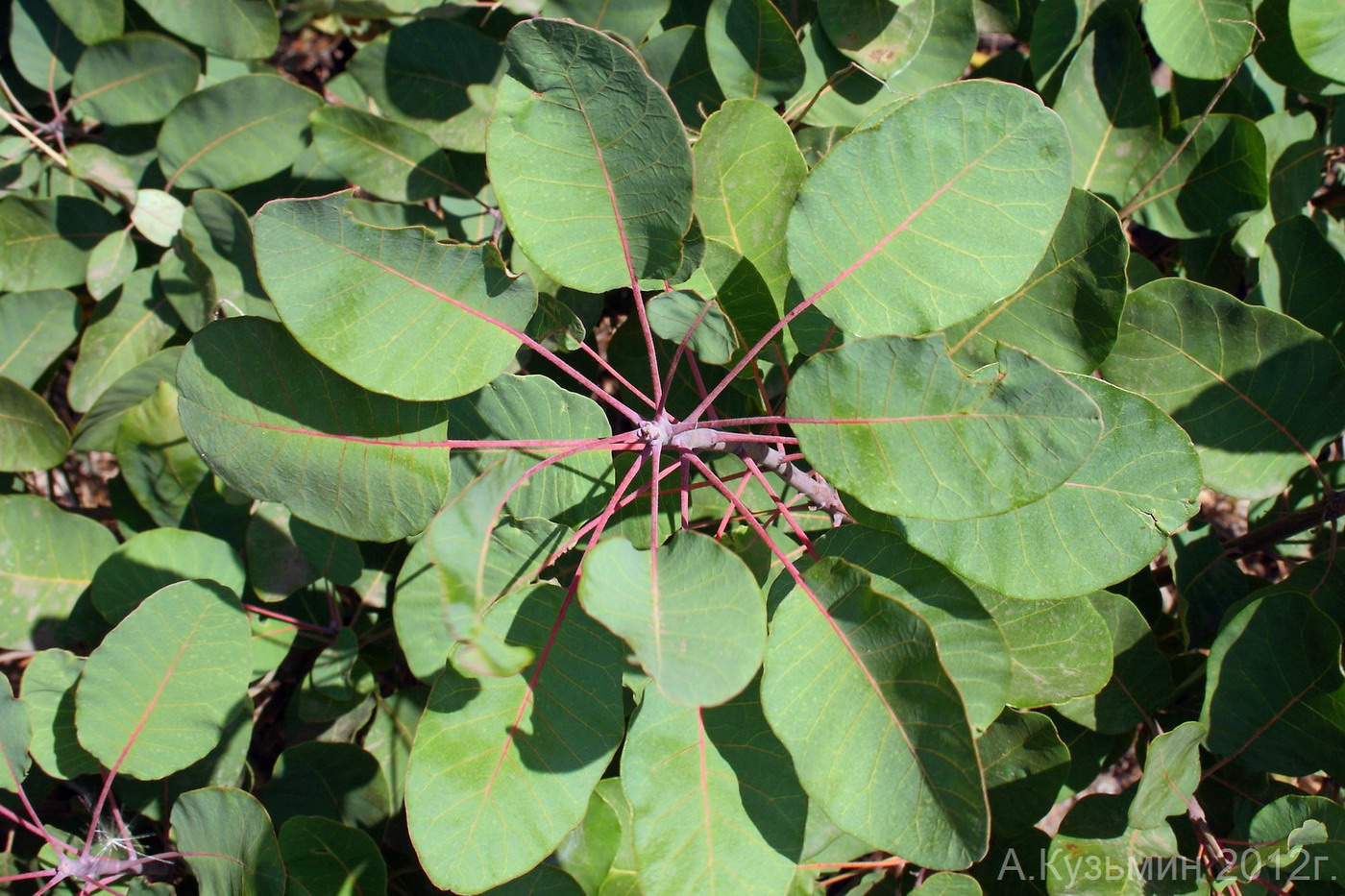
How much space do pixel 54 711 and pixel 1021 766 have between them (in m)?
1.49

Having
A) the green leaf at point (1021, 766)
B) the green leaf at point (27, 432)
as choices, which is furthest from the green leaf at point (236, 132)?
the green leaf at point (1021, 766)

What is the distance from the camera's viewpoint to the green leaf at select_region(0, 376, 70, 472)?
4.95 feet

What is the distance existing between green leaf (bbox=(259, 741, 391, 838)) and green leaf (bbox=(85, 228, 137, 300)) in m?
0.95

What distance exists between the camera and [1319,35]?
4.55 ft

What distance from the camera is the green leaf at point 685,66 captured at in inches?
58.4

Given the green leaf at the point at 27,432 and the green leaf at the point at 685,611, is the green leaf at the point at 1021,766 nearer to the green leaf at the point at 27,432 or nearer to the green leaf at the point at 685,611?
the green leaf at the point at 685,611

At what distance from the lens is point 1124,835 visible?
136cm

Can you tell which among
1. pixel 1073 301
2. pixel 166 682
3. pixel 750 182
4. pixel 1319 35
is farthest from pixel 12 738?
pixel 1319 35

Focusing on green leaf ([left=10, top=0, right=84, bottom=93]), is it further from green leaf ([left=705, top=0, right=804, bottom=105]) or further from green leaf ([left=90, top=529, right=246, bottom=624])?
green leaf ([left=705, top=0, right=804, bottom=105])

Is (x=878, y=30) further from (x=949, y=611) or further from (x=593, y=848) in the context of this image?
(x=593, y=848)

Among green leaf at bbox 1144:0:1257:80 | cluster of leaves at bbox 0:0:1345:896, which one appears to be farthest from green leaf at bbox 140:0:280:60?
green leaf at bbox 1144:0:1257:80

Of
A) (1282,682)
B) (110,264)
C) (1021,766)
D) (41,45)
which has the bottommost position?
(1021,766)

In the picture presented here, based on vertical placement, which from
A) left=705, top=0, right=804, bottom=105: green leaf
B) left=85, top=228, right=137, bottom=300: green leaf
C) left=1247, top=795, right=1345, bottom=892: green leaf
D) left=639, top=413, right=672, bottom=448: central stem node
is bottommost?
left=1247, top=795, right=1345, bottom=892: green leaf

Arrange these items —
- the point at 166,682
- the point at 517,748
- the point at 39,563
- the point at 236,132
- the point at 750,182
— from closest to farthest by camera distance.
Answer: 1. the point at 517,748
2. the point at 750,182
3. the point at 166,682
4. the point at 39,563
5. the point at 236,132
